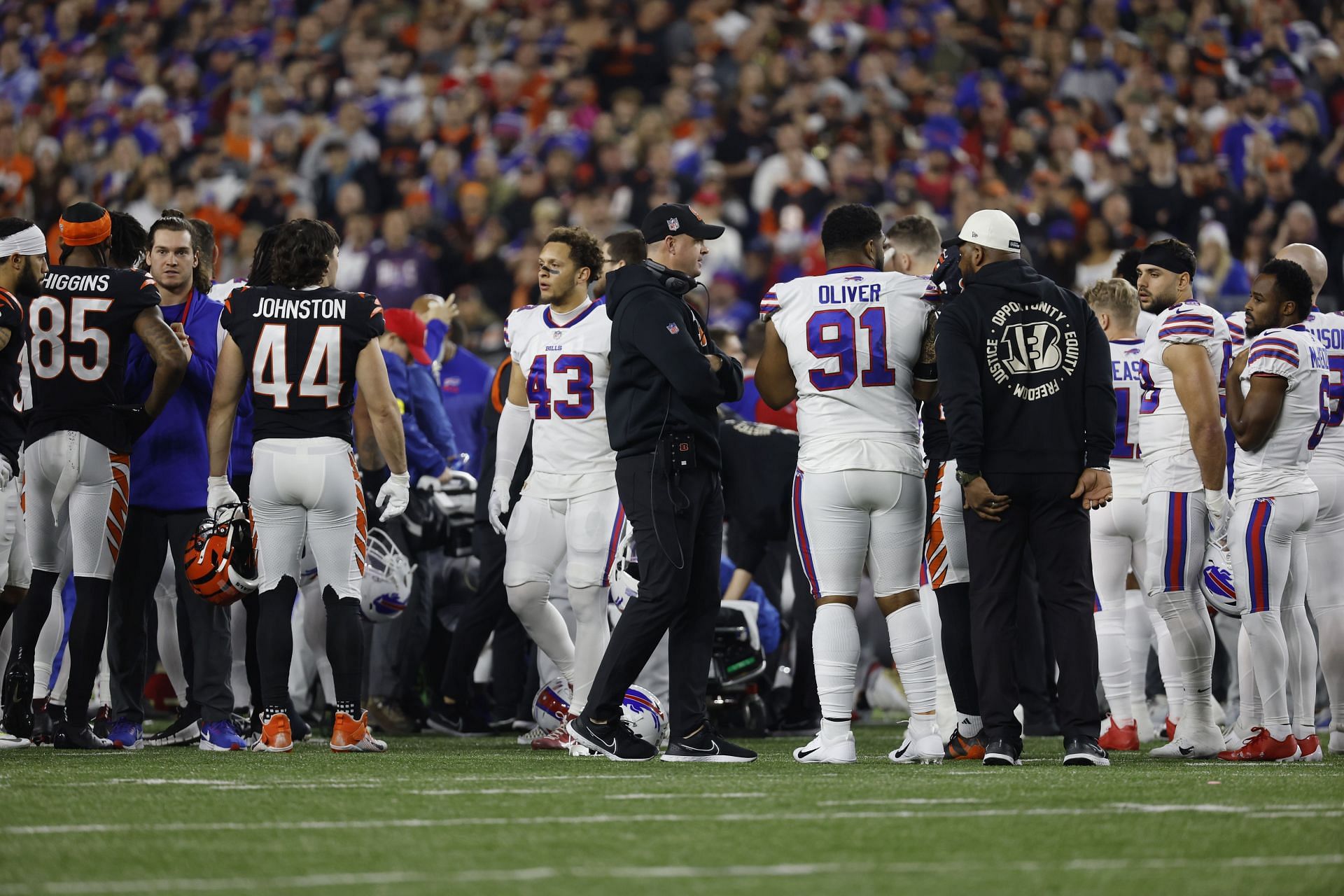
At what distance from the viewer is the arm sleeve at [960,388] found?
613 centimetres

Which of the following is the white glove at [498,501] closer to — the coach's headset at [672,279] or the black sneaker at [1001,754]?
the coach's headset at [672,279]

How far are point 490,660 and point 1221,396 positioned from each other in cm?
437

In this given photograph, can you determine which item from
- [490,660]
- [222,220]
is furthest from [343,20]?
[490,660]

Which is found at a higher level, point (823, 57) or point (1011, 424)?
point (823, 57)

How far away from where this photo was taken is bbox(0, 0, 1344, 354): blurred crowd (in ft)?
49.7

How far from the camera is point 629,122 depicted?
1769cm

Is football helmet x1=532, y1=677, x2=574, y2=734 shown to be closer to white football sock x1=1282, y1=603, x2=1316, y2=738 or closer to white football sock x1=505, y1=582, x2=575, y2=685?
white football sock x1=505, y1=582, x2=575, y2=685

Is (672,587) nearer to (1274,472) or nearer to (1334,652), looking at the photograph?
(1274,472)

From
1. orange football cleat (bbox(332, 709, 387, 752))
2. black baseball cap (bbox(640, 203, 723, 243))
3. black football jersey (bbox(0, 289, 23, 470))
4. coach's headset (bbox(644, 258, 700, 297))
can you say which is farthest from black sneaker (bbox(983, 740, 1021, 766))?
black football jersey (bbox(0, 289, 23, 470))

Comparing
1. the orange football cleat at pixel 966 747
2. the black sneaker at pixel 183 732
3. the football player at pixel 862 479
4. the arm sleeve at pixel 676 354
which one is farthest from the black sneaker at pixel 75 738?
the orange football cleat at pixel 966 747

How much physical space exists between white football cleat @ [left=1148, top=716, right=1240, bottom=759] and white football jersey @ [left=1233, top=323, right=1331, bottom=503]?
38.9 inches

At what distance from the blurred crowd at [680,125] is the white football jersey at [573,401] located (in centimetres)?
670

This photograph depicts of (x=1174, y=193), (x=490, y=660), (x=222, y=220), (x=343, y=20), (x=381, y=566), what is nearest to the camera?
(x=381, y=566)

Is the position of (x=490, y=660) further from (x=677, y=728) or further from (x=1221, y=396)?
(x=1221, y=396)
